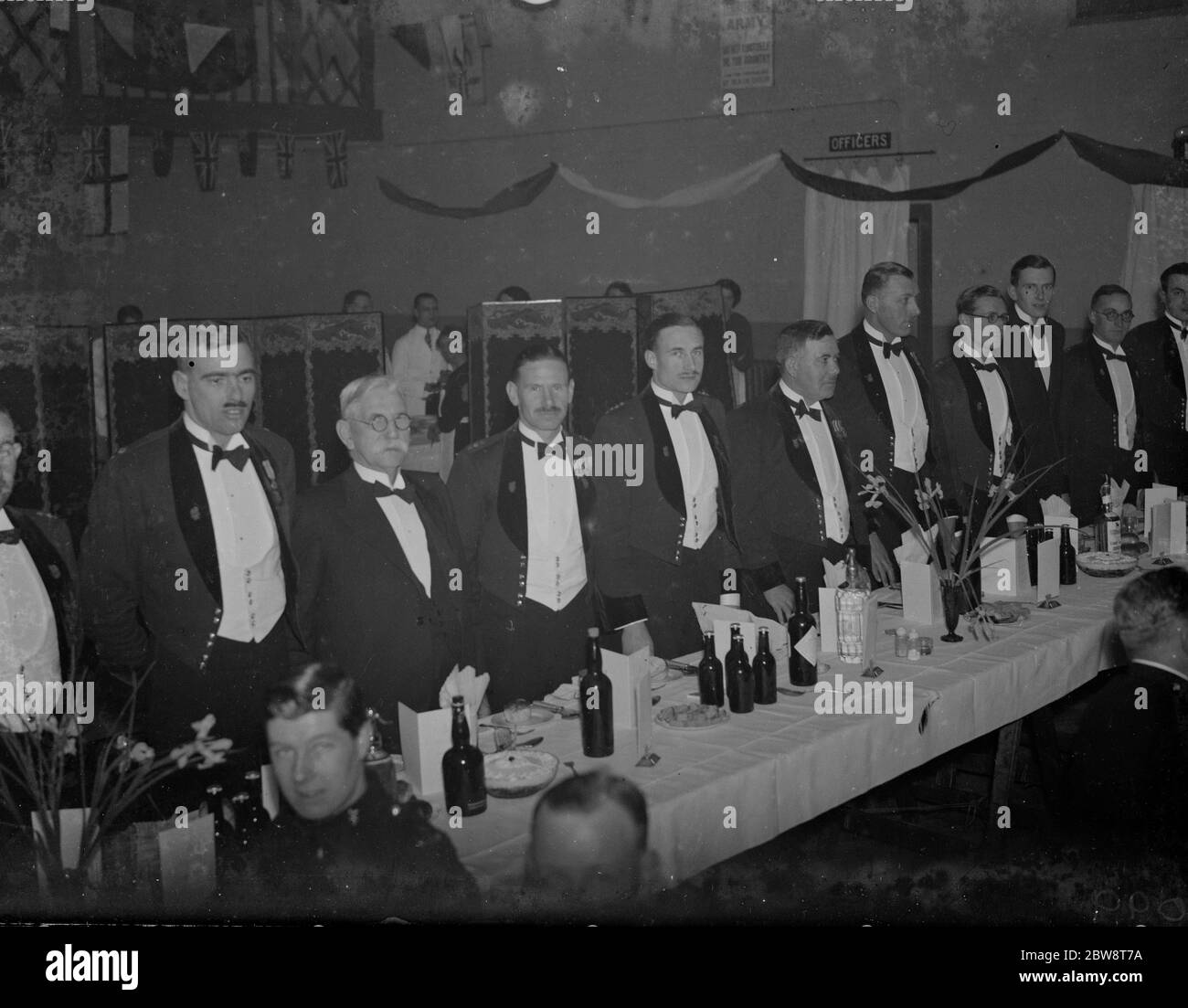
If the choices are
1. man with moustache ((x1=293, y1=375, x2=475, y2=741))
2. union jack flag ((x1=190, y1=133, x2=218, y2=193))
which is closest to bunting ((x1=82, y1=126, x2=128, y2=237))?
union jack flag ((x1=190, y1=133, x2=218, y2=193))

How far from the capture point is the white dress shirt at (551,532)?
12.6 feet

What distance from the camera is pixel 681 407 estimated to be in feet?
13.4

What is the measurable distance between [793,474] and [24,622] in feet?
8.78

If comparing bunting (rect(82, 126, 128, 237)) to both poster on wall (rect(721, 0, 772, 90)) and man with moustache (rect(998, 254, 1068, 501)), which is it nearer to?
poster on wall (rect(721, 0, 772, 90))

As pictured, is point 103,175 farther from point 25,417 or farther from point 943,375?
point 943,375

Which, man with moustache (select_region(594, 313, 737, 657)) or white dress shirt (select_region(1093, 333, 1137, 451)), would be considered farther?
white dress shirt (select_region(1093, 333, 1137, 451))

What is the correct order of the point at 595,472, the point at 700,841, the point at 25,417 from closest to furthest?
the point at 700,841 < the point at 25,417 < the point at 595,472

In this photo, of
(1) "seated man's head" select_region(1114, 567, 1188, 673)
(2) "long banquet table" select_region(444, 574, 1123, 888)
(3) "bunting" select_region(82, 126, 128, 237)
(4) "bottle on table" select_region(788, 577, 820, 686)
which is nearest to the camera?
(2) "long banquet table" select_region(444, 574, 1123, 888)

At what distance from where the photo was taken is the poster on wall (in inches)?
152

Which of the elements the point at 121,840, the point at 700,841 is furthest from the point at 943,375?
the point at 121,840

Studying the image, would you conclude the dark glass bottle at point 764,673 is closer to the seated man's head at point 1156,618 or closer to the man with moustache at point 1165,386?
the seated man's head at point 1156,618

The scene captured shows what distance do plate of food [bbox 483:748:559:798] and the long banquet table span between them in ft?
0.13

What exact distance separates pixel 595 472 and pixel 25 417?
1.80 m

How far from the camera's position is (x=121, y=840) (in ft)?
12.0
